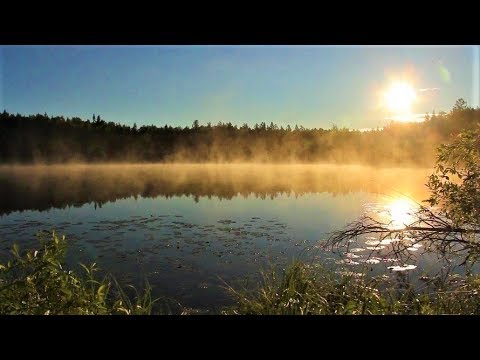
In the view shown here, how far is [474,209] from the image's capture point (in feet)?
10.1

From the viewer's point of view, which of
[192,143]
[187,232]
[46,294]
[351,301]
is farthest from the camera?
[192,143]

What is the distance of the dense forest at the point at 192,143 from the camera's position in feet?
119

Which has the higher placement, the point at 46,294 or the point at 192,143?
the point at 192,143

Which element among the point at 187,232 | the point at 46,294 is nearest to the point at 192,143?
the point at 187,232

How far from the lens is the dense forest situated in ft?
119

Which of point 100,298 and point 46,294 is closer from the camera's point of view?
point 100,298

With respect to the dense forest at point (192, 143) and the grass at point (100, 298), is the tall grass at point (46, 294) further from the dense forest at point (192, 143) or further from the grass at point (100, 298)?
the dense forest at point (192, 143)

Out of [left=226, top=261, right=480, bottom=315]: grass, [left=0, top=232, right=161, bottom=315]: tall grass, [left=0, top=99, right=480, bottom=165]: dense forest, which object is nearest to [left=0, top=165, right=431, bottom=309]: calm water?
[left=226, top=261, right=480, bottom=315]: grass

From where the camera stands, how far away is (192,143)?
44875mm

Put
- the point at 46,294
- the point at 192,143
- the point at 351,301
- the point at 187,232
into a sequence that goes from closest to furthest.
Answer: the point at 351,301 → the point at 46,294 → the point at 187,232 → the point at 192,143

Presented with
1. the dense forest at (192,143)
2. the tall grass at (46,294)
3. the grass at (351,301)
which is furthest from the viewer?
the dense forest at (192,143)

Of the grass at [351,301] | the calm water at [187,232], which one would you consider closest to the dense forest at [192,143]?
the calm water at [187,232]

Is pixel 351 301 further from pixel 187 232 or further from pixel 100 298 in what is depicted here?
pixel 187 232
